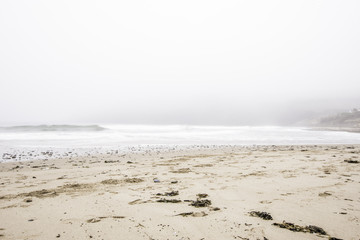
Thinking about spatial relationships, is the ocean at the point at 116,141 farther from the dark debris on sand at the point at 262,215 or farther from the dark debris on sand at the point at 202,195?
the dark debris on sand at the point at 262,215

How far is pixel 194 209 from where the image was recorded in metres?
3.81

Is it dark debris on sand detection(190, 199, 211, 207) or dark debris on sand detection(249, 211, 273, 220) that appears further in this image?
dark debris on sand detection(190, 199, 211, 207)

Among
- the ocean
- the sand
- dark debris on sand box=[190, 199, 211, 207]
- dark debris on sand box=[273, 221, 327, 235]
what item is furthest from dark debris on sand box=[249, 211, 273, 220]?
the ocean

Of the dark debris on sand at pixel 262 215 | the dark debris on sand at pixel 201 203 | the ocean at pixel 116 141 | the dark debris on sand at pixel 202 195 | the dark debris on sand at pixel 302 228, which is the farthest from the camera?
the ocean at pixel 116 141

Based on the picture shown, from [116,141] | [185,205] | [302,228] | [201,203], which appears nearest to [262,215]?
[302,228]

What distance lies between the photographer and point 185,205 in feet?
13.2

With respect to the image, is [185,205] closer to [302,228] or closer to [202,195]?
[202,195]

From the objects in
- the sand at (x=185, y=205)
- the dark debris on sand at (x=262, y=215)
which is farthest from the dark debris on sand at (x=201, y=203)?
the dark debris on sand at (x=262, y=215)

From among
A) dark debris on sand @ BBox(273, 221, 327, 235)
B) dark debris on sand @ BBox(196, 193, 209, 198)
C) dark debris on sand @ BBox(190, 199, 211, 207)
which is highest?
dark debris on sand @ BBox(273, 221, 327, 235)

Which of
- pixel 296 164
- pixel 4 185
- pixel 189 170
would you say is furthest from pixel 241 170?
pixel 4 185

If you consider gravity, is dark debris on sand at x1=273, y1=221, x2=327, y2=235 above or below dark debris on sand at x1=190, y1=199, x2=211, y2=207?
above

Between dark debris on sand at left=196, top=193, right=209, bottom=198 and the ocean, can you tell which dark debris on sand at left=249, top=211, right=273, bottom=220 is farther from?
the ocean

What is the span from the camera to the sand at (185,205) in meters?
3.01

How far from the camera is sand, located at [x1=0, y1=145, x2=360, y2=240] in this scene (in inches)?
119
